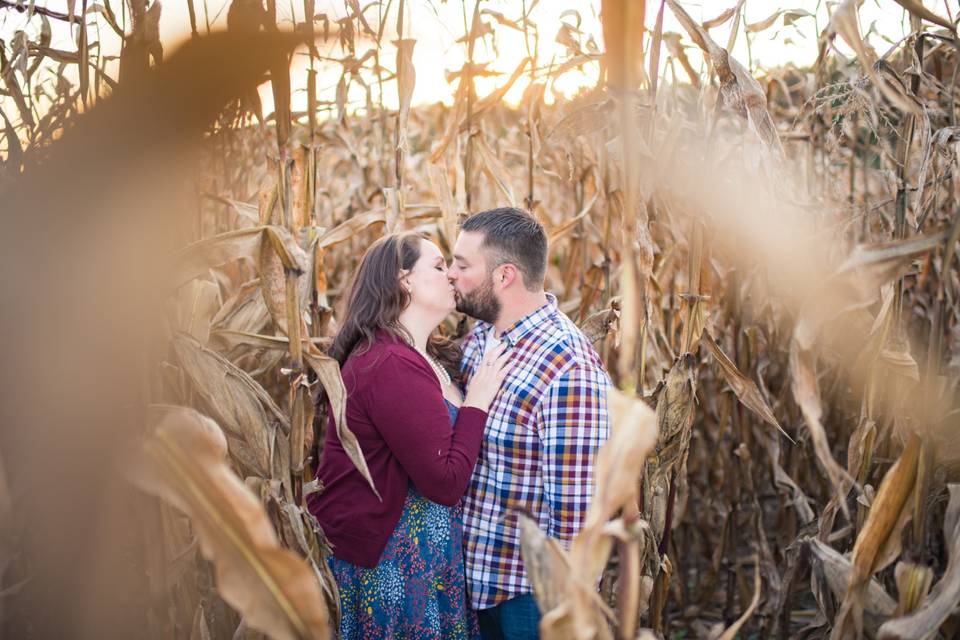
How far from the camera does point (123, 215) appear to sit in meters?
0.86

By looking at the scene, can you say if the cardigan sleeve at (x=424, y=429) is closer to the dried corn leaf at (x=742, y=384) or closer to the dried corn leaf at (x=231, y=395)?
the dried corn leaf at (x=231, y=395)

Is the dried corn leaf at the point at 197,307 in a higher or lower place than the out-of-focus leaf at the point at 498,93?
lower

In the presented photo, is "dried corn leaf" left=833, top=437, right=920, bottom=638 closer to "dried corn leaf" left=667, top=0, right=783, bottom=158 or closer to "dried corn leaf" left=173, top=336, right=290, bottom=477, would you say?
"dried corn leaf" left=667, top=0, right=783, bottom=158

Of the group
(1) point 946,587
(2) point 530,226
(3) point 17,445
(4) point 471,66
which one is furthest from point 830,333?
(3) point 17,445

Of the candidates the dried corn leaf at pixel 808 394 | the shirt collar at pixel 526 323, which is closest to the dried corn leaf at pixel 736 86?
the dried corn leaf at pixel 808 394

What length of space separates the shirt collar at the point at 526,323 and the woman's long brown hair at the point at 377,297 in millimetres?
241

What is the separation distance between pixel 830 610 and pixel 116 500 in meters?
1.18

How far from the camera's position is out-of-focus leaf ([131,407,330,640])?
0.82m

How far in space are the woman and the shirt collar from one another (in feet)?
0.22

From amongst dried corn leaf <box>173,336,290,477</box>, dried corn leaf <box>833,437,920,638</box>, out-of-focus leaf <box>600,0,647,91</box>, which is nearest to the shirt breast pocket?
dried corn leaf <box>173,336,290,477</box>

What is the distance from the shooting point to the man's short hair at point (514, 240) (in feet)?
6.16

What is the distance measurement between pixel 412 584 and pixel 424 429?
0.35 meters

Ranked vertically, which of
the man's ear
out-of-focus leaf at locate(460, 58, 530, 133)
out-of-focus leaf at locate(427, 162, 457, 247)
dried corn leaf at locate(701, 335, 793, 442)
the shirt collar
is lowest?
dried corn leaf at locate(701, 335, 793, 442)

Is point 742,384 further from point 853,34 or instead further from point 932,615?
point 853,34
